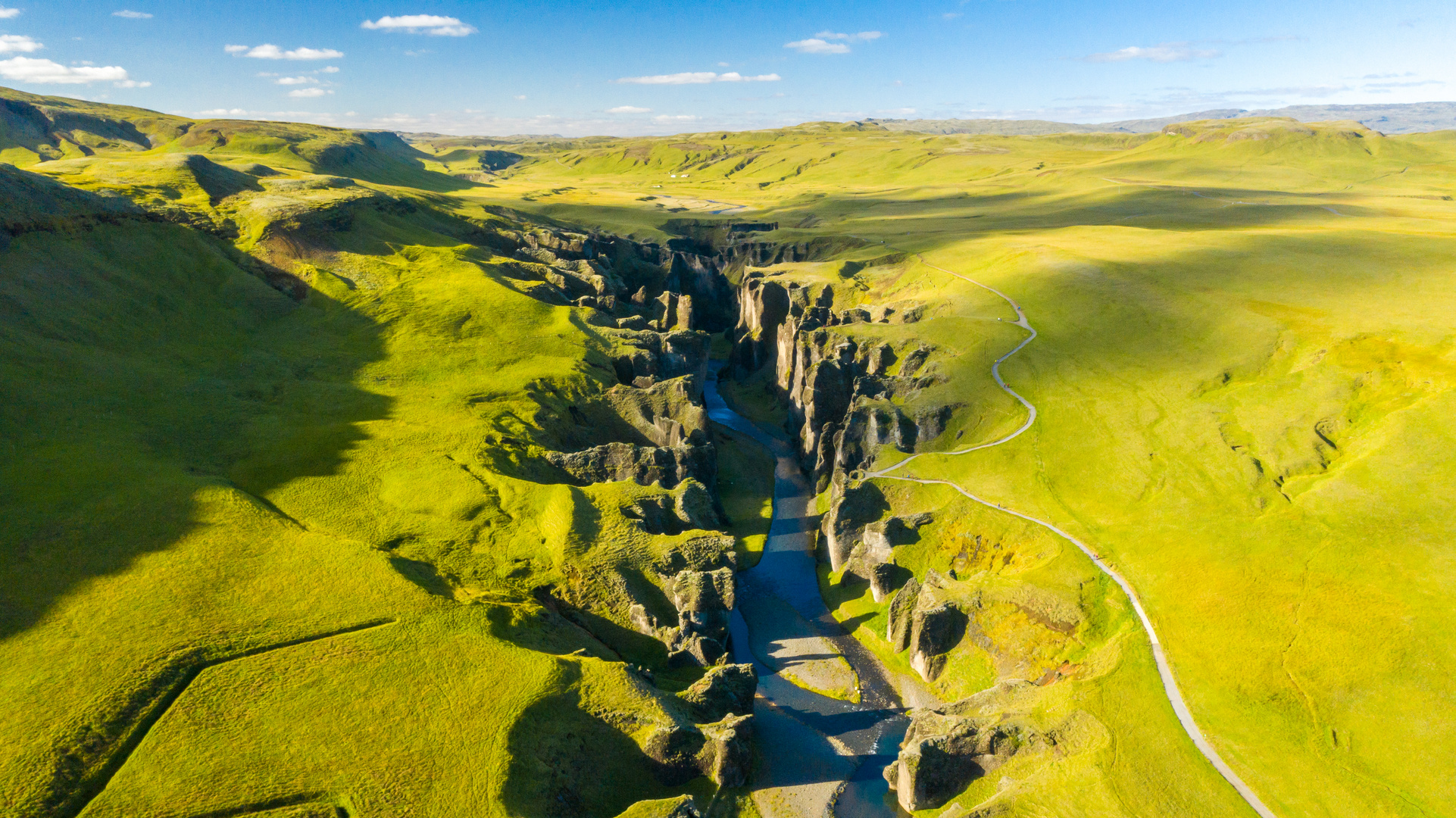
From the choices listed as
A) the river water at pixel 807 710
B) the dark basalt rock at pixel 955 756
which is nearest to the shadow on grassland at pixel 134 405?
the river water at pixel 807 710

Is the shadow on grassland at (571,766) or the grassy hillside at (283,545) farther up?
the grassy hillside at (283,545)

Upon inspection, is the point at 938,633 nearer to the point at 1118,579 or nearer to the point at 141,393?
the point at 1118,579

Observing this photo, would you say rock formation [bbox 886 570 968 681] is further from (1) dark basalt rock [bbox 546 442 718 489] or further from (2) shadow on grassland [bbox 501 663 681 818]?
(1) dark basalt rock [bbox 546 442 718 489]

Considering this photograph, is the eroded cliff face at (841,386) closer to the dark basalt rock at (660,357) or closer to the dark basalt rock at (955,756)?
the dark basalt rock at (660,357)

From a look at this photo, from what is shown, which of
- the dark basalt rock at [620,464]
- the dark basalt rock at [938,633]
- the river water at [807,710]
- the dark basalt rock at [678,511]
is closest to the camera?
the river water at [807,710]

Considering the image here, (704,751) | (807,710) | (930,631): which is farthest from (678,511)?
(704,751)

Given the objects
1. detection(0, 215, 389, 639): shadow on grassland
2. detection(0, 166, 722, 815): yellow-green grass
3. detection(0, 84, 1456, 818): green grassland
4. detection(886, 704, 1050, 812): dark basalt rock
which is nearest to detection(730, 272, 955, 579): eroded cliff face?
detection(0, 84, 1456, 818): green grassland

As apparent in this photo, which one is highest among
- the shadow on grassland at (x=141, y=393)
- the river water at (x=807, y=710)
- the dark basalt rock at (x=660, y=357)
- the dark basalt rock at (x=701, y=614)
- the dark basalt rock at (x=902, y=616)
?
the shadow on grassland at (x=141, y=393)

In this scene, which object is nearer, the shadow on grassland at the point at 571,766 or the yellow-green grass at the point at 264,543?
the yellow-green grass at the point at 264,543
